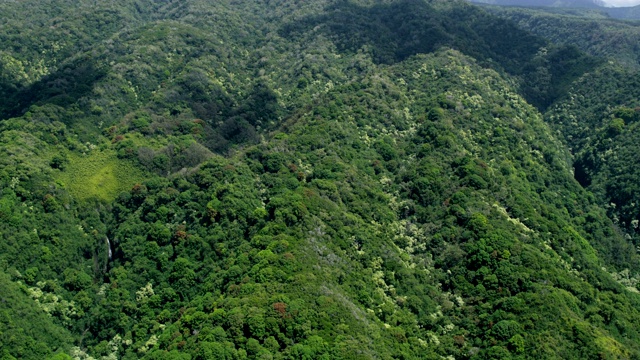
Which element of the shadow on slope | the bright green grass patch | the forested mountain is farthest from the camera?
the shadow on slope

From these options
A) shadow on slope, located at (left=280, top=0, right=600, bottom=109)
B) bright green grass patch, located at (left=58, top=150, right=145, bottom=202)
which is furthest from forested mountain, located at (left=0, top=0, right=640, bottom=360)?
shadow on slope, located at (left=280, top=0, right=600, bottom=109)

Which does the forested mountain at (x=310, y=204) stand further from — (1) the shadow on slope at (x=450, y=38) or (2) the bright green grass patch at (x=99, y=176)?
(1) the shadow on slope at (x=450, y=38)

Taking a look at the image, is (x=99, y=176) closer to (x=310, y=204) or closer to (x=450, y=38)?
(x=310, y=204)

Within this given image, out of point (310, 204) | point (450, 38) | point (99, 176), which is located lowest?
point (99, 176)

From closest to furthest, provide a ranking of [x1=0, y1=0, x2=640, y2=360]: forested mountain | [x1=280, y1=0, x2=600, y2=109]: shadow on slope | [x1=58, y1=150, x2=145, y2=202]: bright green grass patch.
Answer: [x1=0, y1=0, x2=640, y2=360]: forested mountain
[x1=58, y1=150, x2=145, y2=202]: bright green grass patch
[x1=280, y1=0, x2=600, y2=109]: shadow on slope

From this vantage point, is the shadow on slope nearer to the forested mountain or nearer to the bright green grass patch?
the forested mountain

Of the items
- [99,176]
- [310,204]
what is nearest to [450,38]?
[310,204]

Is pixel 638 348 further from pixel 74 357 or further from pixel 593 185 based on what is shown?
pixel 74 357

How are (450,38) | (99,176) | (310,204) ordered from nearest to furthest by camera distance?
1. (310,204)
2. (99,176)
3. (450,38)
